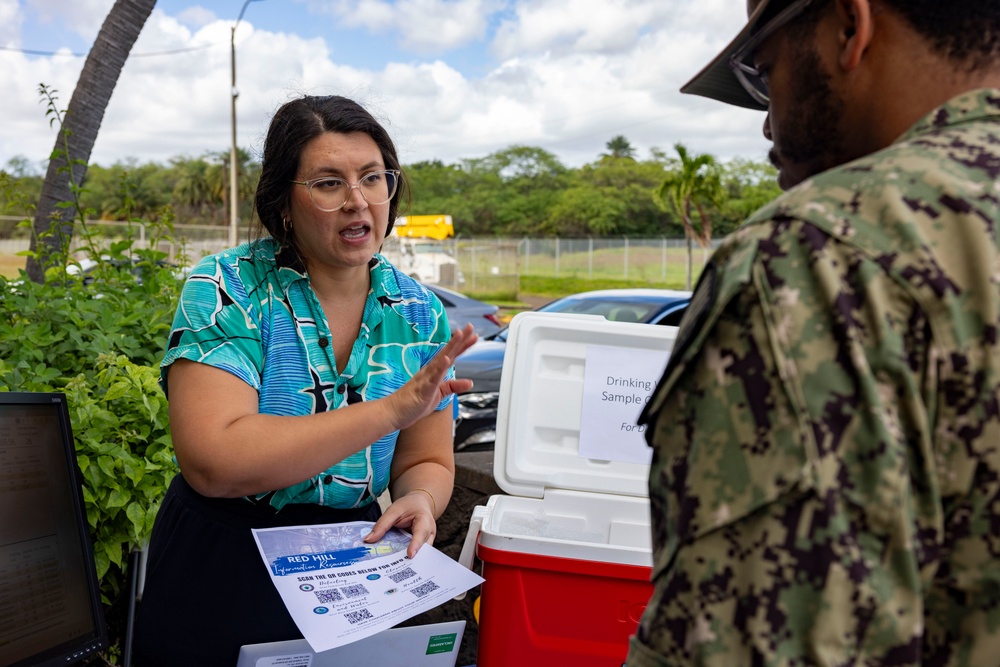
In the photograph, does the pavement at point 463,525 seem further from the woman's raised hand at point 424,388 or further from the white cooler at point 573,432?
the woman's raised hand at point 424,388

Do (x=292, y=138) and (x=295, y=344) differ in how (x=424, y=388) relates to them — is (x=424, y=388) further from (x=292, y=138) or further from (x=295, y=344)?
(x=292, y=138)

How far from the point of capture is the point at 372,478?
6.48ft

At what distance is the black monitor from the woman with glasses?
188 mm

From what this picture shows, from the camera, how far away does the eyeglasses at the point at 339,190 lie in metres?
1.96

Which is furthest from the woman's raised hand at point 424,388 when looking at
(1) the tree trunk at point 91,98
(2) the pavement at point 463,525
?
(1) the tree trunk at point 91,98

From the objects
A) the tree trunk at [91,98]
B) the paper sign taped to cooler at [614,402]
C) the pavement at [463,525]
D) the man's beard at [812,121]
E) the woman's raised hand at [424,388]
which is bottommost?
the pavement at [463,525]

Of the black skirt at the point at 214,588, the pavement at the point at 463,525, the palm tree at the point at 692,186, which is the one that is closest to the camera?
the black skirt at the point at 214,588

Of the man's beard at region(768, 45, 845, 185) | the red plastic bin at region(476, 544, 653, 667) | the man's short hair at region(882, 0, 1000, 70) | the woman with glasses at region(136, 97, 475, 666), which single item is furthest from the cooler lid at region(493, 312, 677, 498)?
the man's short hair at region(882, 0, 1000, 70)

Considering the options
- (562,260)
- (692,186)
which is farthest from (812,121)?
(562,260)

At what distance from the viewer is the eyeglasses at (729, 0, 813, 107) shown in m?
0.91

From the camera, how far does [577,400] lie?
233 centimetres

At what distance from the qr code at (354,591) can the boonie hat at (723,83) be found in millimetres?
1099

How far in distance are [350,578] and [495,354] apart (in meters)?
4.86

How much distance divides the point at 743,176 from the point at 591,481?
48475mm
